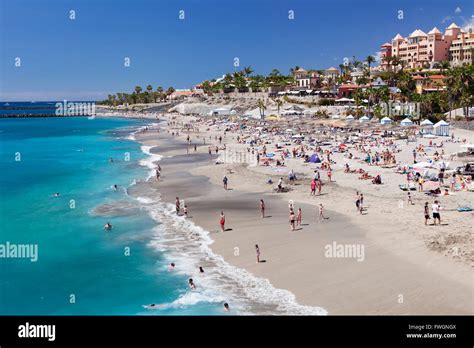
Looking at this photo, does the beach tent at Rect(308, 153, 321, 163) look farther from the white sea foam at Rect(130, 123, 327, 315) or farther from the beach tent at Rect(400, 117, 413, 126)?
the beach tent at Rect(400, 117, 413, 126)

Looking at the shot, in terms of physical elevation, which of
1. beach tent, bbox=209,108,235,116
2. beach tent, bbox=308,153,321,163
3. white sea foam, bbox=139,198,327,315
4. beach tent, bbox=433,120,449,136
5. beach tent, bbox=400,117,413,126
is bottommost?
white sea foam, bbox=139,198,327,315

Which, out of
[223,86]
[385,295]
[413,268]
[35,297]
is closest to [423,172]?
[413,268]

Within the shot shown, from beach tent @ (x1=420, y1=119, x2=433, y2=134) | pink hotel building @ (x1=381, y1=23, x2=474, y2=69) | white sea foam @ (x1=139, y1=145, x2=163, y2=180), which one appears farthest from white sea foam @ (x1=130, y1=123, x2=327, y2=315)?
pink hotel building @ (x1=381, y1=23, x2=474, y2=69)

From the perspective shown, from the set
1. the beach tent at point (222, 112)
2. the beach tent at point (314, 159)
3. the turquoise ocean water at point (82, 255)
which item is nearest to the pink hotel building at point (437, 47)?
the beach tent at point (222, 112)

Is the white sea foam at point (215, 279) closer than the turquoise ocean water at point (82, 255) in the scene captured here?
Yes

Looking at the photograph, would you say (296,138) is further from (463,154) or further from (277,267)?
(277,267)

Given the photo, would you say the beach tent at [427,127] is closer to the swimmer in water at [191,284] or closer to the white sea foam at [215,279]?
the white sea foam at [215,279]
